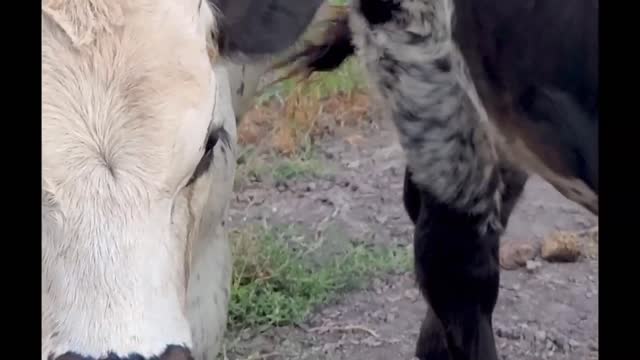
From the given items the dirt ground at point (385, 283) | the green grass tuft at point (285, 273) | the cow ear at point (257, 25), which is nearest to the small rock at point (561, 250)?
the dirt ground at point (385, 283)

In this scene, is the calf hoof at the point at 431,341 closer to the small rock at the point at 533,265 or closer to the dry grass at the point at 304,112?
the small rock at the point at 533,265

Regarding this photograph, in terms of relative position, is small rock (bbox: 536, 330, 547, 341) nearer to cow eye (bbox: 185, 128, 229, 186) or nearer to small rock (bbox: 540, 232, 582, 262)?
small rock (bbox: 540, 232, 582, 262)

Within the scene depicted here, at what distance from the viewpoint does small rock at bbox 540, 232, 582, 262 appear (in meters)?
3.78

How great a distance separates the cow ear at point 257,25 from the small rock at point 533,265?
1.76 m

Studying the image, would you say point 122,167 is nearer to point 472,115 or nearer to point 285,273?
point 472,115

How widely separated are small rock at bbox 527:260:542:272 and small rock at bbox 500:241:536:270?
0.04 feet

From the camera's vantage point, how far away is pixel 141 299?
1656 millimetres

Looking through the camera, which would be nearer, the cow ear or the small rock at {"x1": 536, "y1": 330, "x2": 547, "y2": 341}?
the cow ear

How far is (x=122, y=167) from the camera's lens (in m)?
1.72

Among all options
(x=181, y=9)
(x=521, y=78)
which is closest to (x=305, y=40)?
(x=521, y=78)

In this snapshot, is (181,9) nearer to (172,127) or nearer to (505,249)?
(172,127)

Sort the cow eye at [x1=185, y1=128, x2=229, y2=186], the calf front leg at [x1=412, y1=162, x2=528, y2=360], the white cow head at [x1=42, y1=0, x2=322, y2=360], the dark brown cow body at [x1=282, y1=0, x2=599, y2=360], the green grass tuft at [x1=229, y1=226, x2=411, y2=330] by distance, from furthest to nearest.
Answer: the green grass tuft at [x1=229, y1=226, x2=411, y2=330]
the calf front leg at [x1=412, y1=162, x2=528, y2=360]
the dark brown cow body at [x1=282, y1=0, x2=599, y2=360]
the cow eye at [x1=185, y1=128, x2=229, y2=186]
the white cow head at [x1=42, y1=0, x2=322, y2=360]

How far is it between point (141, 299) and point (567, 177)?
3.26 feet

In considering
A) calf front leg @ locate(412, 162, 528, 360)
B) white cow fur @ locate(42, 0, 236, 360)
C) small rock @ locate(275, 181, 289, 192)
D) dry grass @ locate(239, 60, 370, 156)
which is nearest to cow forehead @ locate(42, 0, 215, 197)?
white cow fur @ locate(42, 0, 236, 360)
